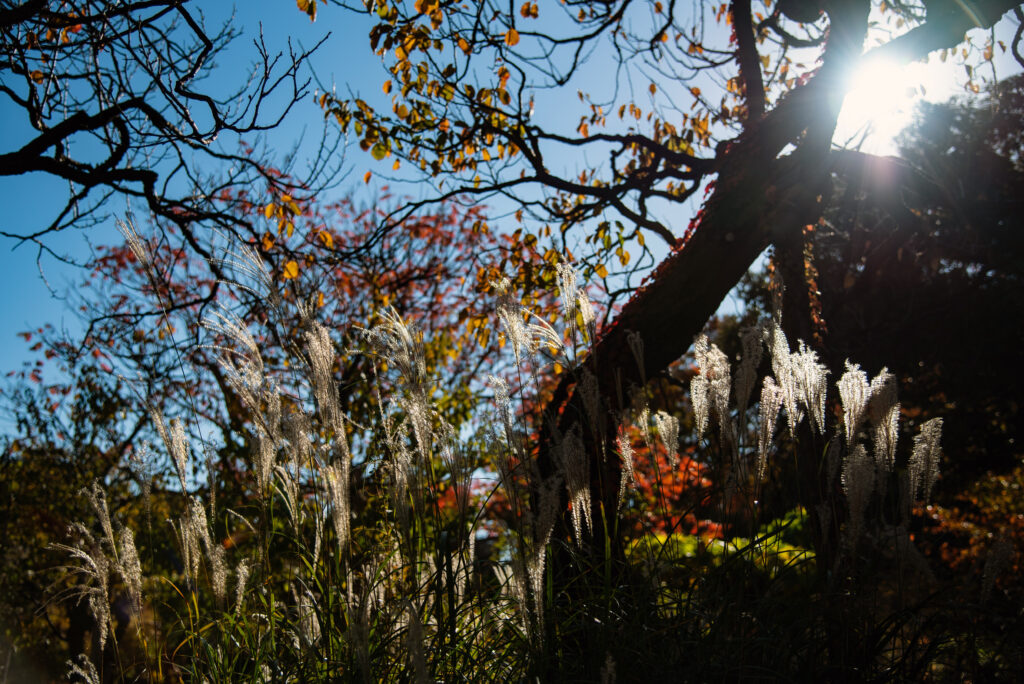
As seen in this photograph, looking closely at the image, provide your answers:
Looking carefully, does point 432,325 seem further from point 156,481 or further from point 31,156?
point 31,156

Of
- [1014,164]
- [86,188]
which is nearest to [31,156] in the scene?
[86,188]

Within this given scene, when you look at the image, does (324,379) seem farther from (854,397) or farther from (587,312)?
(854,397)

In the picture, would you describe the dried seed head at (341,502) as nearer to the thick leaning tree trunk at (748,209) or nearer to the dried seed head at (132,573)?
the dried seed head at (132,573)

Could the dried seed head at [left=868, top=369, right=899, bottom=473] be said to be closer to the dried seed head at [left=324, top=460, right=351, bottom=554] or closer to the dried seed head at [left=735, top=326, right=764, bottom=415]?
the dried seed head at [left=735, top=326, right=764, bottom=415]

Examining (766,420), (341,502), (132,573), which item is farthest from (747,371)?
(132,573)

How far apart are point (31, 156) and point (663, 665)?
393 cm

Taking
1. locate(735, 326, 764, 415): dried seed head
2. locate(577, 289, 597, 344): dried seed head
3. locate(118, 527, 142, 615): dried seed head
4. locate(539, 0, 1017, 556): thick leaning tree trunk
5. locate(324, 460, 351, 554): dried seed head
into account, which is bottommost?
locate(118, 527, 142, 615): dried seed head

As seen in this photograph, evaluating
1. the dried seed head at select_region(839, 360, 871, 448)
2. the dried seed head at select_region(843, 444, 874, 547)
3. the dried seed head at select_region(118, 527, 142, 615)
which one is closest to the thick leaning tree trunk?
the dried seed head at select_region(839, 360, 871, 448)

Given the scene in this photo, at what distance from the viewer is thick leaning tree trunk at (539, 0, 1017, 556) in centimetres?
335

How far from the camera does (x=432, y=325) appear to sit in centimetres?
814

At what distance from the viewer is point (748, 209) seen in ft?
11.6

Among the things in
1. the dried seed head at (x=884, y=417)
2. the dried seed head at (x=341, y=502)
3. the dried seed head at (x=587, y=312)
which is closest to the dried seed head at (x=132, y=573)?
the dried seed head at (x=341, y=502)

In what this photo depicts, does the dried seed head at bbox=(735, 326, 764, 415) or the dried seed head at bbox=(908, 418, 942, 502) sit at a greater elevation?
the dried seed head at bbox=(735, 326, 764, 415)

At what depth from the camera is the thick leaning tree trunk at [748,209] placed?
335cm
